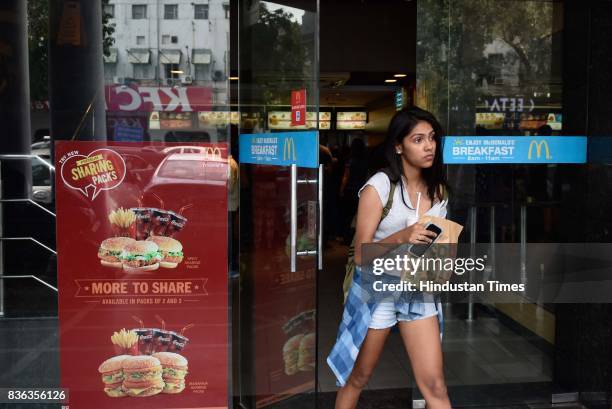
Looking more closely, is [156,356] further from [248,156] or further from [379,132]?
[379,132]

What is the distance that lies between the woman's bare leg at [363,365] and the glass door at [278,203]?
0.23m

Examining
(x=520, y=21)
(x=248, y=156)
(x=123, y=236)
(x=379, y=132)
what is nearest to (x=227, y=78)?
(x=248, y=156)

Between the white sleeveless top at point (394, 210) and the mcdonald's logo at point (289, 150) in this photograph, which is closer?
the white sleeveless top at point (394, 210)

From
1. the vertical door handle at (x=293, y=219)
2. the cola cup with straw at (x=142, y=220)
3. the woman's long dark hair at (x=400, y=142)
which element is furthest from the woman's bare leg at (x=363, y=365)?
the cola cup with straw at (x=142, y=220)

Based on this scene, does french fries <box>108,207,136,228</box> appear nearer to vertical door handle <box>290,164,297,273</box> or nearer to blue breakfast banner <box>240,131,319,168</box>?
blue breakfast banner <box>240,131,319,168</box>

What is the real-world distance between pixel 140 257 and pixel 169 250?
6.1 inches

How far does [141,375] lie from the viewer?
3.68m

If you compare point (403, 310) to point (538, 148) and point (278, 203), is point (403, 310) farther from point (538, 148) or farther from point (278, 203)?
point (538, 148)

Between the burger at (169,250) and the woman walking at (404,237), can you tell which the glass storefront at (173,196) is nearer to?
the burger at (169,250)

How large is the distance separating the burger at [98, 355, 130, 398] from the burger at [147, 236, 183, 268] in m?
0.55

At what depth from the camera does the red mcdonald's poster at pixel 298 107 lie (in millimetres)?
3307

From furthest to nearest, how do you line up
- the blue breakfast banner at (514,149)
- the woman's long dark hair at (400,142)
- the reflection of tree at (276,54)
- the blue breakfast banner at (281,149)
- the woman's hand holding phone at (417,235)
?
the blue breakfast banner at (514,149) < the reflection of tree at (276,54) < the blue breakfast banner at (281,149) < the woman's long dark hair at (400,142) < the woman's hand holding phone at (417,235)

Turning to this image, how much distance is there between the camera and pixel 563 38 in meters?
4.28

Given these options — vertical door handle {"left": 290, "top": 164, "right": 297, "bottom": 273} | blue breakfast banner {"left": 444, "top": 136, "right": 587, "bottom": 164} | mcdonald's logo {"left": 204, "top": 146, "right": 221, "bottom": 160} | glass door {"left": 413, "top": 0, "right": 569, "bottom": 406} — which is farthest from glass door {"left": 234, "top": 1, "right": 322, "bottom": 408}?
blue breakfast banner {"left": 444, "top": 136, "right": 587, "bottom": 164}
